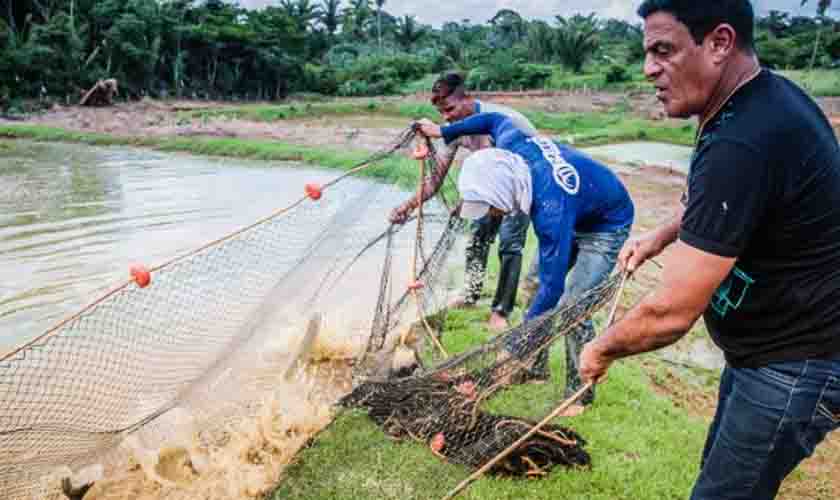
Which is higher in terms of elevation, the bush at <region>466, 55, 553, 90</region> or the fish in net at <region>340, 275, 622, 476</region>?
the bush at <region>466, 55, 553, 90</region>

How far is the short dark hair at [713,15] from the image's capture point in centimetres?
151

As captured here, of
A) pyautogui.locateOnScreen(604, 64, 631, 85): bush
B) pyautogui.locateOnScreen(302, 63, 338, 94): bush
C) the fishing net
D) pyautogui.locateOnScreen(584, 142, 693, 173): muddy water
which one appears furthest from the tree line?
the fishing net

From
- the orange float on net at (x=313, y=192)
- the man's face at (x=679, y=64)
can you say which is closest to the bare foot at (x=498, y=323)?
the orange float on net at (x=313, y=192)

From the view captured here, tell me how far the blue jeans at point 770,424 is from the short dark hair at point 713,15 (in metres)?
0.89

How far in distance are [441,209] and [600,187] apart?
2.20m

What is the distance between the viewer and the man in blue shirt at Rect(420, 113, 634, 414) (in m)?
3.12

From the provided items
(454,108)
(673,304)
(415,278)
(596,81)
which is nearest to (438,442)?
(415,278)

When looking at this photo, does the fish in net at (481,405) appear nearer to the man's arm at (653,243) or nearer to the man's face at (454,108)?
the man's arm at (653,243)

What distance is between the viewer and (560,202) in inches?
122

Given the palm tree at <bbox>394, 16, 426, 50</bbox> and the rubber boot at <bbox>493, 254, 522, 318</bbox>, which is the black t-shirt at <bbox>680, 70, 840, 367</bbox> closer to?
the rubber boot at <bbox>493, 254, 522, 318</bbox>

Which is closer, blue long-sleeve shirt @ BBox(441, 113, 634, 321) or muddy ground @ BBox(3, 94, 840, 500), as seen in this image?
blue long-sleeve shirt @ BBox(441, 113, 634, 321)

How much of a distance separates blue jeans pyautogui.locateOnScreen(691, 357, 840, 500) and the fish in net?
89cm

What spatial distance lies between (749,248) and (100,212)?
444 inches

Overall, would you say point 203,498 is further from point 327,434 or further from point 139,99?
point 139,99
